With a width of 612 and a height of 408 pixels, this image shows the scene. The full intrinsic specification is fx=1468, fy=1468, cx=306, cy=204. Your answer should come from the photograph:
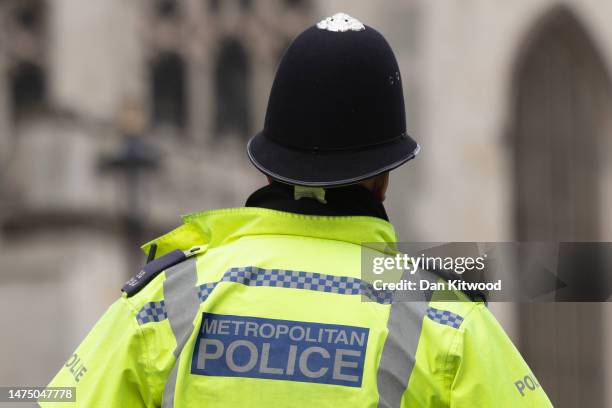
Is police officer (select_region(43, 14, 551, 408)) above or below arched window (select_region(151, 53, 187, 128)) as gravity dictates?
below

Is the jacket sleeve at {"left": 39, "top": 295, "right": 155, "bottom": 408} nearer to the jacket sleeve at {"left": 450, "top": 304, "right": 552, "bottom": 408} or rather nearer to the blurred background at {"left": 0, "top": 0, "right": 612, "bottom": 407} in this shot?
the jacket sleeve at {"left": 450, "top": 304, "right": 552, "bottom": 408}

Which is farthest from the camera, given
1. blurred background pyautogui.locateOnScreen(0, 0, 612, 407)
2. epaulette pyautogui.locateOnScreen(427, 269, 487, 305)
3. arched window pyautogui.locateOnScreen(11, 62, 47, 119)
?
arched window pyautogui.locateOnScreen(11, 62, 47, 119)

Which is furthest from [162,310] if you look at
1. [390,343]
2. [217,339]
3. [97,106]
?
[97,106]

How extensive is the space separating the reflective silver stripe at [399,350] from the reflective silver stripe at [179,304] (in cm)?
35

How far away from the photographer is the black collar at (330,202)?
2.67 meters

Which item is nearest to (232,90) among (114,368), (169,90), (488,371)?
(169,90)

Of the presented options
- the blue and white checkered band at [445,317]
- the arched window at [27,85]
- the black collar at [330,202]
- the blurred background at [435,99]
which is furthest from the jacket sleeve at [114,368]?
the arched window at [27,85]

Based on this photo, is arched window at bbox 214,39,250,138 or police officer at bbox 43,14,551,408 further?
arched window at bbox 214,39,250,138

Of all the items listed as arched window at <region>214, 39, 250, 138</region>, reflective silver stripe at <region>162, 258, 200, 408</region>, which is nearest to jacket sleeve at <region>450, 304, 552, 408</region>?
reflective silver stripe at <region>162, 258, 200, 408</region>

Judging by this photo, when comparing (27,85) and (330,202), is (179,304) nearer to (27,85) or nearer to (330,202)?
(330,202)

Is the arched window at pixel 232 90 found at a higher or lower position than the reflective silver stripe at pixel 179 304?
higher

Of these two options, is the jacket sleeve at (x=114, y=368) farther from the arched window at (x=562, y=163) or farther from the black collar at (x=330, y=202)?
the arched window at (x=562, y=163)

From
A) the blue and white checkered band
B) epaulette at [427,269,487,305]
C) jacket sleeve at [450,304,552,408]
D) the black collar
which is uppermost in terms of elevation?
the black collar

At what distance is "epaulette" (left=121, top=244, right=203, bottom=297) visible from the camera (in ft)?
8.79
